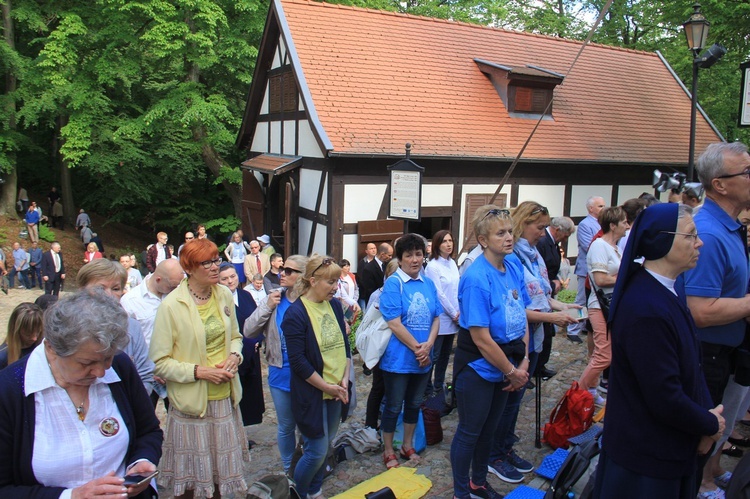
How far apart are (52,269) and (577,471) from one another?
546 inches

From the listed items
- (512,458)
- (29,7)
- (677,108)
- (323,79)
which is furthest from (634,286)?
(29,7)

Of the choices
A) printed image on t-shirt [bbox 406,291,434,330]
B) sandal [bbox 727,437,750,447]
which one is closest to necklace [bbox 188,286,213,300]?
printed image on t-shirt [bbox 406,291,434,330]

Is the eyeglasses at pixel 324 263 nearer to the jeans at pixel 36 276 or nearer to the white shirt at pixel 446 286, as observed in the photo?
the white shirt at pixel 446 286

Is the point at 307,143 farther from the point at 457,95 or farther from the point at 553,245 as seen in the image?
the point at 553,245

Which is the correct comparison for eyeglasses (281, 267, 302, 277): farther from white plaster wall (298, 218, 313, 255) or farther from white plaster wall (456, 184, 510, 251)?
white plaster wall (456, 184, 510, 251)

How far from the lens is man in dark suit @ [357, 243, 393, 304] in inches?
323

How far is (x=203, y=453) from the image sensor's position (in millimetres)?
3436

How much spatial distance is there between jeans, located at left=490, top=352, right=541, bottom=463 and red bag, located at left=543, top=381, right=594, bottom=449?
1.45ft

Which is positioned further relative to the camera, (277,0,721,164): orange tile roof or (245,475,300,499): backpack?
(277,0,721,164): orange tile roof

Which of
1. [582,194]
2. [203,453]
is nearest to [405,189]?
[203,453]

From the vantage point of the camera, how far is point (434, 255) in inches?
237

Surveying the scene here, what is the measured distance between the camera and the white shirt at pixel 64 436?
2037mm

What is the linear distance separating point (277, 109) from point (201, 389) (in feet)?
36.1

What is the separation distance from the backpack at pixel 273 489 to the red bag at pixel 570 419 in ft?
7.39
